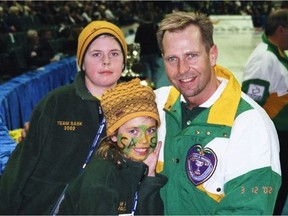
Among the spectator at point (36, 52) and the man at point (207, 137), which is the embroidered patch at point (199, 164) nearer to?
the man at point (207, 137)

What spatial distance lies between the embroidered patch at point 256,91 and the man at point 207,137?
168 cm

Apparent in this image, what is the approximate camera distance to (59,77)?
8195 mm

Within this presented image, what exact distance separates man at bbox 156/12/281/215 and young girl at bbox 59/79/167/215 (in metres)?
0.07

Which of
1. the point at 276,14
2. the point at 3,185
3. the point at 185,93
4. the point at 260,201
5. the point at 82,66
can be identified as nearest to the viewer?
the point at 260,201

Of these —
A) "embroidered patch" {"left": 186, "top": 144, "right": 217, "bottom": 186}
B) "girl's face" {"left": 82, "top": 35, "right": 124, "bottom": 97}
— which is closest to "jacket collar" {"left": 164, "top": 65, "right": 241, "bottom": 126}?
"embroidered patch" {"left": 186, "top": 144, "right": 217, "bottom": 186}

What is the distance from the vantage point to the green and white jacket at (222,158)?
1614 millimetres

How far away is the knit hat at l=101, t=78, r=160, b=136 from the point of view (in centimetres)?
198

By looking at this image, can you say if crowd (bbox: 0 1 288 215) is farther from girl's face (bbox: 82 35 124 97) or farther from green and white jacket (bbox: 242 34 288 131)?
green and white jacket (bbox: 242 34 288 131)

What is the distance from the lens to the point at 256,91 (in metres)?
3.73

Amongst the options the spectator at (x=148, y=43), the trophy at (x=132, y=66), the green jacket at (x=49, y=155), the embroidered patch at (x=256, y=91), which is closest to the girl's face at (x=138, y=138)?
the green jacket at (x=49, y=155)

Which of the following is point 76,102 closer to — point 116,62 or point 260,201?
point 116,62

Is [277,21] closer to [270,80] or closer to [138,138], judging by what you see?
[270,80]

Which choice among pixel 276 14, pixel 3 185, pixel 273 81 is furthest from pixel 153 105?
pixel 276 14

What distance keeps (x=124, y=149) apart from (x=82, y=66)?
0.76 m
